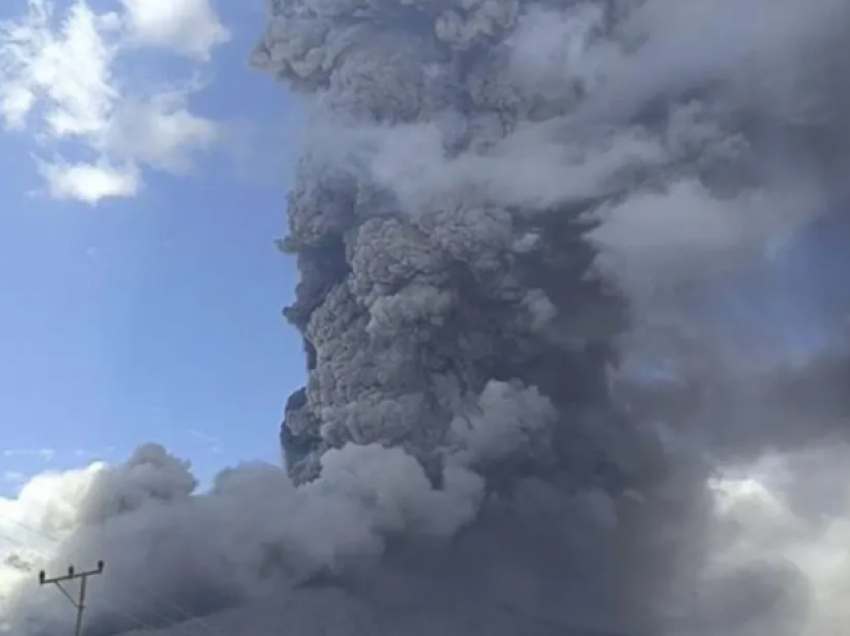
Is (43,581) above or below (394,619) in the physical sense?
below

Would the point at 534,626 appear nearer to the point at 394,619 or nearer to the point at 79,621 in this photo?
the point at 394,619

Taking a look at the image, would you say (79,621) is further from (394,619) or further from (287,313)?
(394,619)

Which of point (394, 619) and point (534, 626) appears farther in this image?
point (534, 626)

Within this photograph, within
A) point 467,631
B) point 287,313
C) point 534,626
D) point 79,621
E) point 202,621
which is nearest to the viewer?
point 79,621

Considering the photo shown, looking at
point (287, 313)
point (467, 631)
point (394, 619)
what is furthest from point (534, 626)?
point (287, 313)

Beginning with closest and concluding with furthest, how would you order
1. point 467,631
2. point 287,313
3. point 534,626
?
point 287,313 < point 467,631 < point 534,626

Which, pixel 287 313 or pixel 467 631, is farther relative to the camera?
pixel 467 631

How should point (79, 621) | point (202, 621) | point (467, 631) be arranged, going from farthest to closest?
point (467, 631) → point (202, 621) → point (79, 621)

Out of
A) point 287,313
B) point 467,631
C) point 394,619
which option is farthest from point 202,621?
point 287,313
